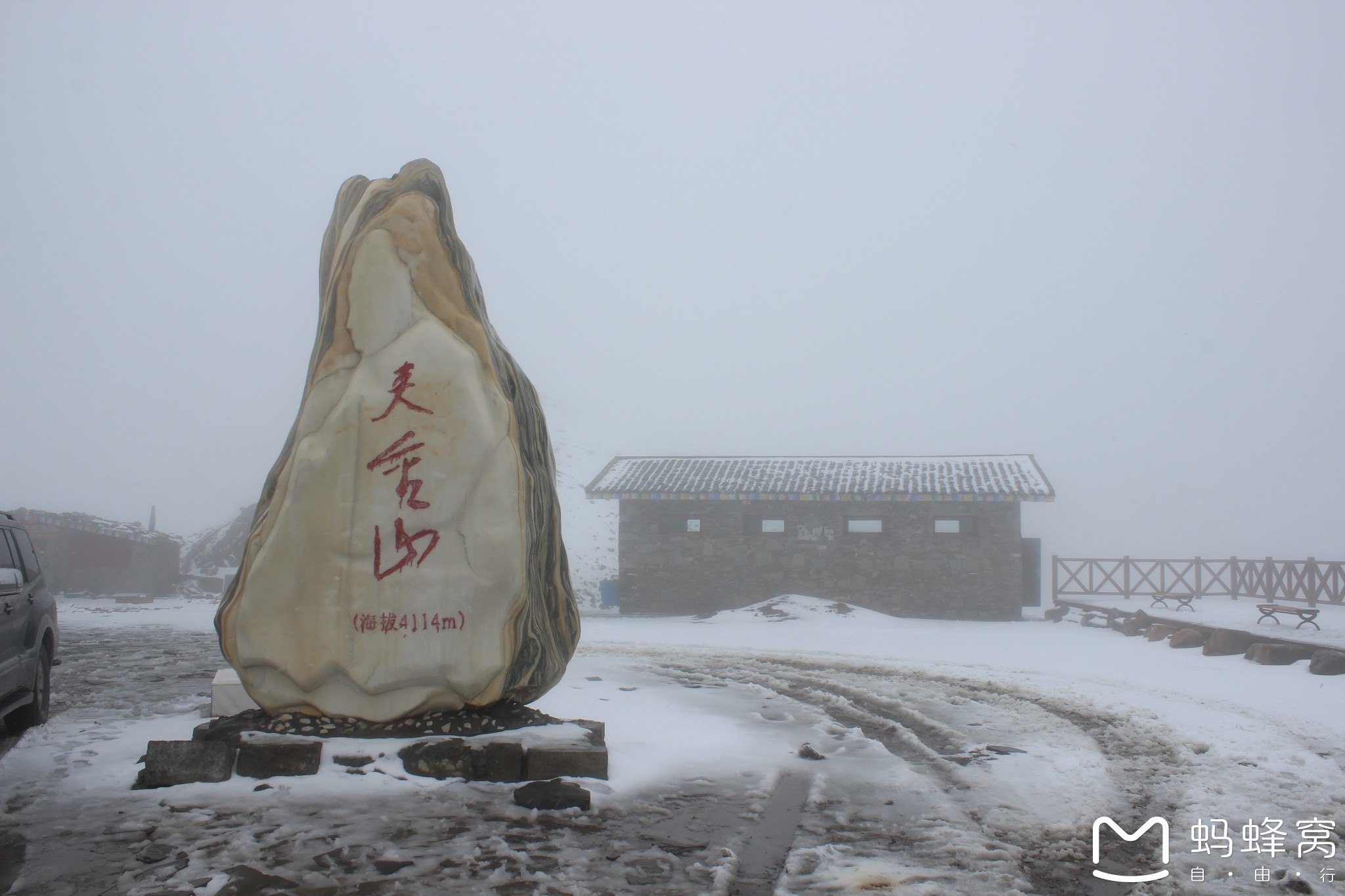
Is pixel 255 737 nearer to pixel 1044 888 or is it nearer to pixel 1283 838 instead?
pixel 1044 888

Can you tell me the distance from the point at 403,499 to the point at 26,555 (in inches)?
151

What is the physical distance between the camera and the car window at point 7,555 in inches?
256

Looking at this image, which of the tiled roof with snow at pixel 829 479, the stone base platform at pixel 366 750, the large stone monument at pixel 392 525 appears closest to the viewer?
the stone base platform at pixel 366 750

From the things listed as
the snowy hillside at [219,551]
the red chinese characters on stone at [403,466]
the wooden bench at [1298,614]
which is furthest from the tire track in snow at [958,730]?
the snowy hillside at [219,551]

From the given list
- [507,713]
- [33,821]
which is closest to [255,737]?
[33,821]

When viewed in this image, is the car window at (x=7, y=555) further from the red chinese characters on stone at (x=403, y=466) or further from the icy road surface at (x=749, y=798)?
the red chinese characters on stone at (x=403, y=466)

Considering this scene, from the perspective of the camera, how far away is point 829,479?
2345cm

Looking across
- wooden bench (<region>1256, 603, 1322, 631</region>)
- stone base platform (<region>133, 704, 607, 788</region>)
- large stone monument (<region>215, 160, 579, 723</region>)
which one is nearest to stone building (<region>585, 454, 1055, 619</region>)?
wooden bench (<region>1256, 603, 1322, 631</region>)

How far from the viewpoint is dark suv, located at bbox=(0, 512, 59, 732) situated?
19.5 feet

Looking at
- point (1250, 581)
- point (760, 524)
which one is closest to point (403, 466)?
point (760, 524)

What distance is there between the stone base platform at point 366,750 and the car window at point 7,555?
2474 mm

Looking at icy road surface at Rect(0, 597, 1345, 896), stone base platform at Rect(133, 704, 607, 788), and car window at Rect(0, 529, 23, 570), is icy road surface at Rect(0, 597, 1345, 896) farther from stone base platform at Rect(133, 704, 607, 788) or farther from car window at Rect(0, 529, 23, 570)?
car window at Rect(0, 529, 23, 570)

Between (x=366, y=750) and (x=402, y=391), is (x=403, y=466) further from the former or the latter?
(x=366, y=750)

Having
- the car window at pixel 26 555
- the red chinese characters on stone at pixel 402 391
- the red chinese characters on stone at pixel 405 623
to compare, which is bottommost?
the red chinese characters on stone at pixel 405 623
